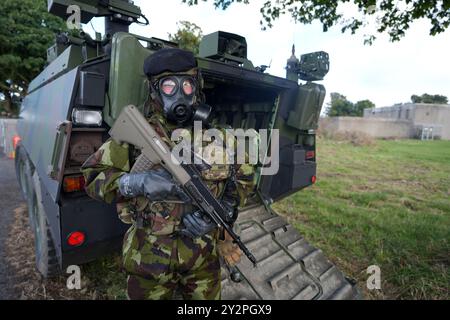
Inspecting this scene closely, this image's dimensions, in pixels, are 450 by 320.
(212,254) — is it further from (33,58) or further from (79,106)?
(33,58)

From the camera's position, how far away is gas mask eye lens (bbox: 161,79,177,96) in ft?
5.49

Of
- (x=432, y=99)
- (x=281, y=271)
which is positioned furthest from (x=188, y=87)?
(x=432, y=99)

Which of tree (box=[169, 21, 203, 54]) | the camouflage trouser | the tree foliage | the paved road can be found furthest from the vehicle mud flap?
the tree foliage

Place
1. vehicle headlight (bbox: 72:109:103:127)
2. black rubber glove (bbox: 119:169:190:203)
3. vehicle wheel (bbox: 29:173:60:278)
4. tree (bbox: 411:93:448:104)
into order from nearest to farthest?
black rubber glove (bbox: 119:169:190:203), vehicle headlight (bbox: 72:109:103:127), vehicle wheel (bbox: 29:173:60:278), tree (bbox: 411:93:448:104)

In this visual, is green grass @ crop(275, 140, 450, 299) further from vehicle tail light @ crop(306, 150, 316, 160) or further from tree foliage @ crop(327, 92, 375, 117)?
tree foliage @ crop(327, 92, 375, 117)

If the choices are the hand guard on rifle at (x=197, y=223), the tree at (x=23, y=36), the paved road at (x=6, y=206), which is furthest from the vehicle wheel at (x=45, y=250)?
the tree at (x=23, y=36)

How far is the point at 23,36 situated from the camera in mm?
13766

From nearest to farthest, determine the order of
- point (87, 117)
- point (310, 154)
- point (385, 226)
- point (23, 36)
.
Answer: point (87, 117)
point (310, 154)
point (385, 226)
point (23, 36)

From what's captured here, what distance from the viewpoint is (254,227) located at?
115 inches

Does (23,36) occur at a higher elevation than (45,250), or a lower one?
higher

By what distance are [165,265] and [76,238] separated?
0.67 metres

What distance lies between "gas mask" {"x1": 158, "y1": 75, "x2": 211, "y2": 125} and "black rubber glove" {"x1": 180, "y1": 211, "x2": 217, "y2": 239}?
0.54 meters

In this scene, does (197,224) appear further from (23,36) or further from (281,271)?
(23,36)

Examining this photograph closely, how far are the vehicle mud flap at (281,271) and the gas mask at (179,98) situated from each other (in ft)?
4.16
